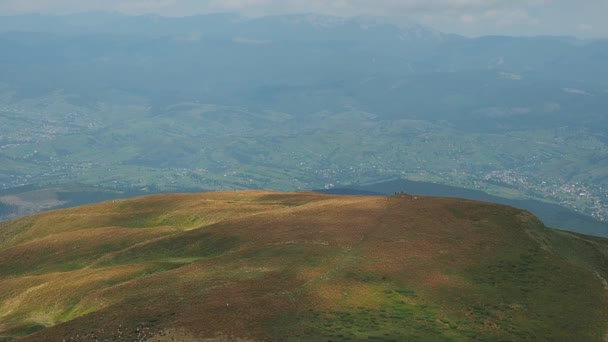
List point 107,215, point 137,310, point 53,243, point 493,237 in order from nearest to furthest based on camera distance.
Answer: point 137,310 < point 493,237 < point 53,243 < point 107,215

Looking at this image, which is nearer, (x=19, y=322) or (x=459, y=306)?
(x=459, y=306)

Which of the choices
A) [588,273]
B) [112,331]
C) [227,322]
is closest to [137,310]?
[112,331]

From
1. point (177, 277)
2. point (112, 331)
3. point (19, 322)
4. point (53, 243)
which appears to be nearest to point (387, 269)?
point (177, 277)

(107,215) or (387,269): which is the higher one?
(387,269)

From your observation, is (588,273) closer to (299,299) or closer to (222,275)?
(299,299)

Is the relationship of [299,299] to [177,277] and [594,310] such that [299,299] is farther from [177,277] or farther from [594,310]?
[594,310]

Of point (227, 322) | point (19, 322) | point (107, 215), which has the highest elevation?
point (227, 322)

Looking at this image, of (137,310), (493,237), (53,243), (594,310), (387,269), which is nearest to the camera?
(137,310)
